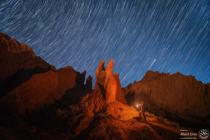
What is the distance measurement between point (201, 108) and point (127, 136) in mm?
42260

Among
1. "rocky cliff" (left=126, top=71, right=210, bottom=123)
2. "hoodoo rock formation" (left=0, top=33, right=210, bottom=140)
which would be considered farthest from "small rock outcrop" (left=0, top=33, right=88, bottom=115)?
"rocky cliff" (left=126, top=71, right=210, bottom=123)

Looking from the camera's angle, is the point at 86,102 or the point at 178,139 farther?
the point at 86,102

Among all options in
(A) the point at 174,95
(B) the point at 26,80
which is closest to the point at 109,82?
(B) the point at 26,80

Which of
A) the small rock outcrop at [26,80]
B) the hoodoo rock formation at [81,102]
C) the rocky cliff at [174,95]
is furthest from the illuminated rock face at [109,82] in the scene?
the rocky cliff at [174,95]

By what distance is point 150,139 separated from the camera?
29.5 meters

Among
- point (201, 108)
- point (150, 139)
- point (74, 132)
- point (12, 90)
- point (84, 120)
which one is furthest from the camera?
point (201, 108)

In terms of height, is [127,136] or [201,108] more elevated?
[201,108]

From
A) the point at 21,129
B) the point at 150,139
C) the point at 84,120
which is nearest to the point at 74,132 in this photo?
the point at 84,120

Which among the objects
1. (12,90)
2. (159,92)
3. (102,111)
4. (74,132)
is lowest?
(74,132)

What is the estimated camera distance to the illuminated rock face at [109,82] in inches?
1837

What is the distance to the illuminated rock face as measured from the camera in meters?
46.7

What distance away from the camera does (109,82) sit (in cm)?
4928

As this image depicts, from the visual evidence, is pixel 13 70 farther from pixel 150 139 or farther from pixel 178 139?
pixel 178 139

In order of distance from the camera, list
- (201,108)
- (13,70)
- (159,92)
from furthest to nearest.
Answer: (159,92) < (201,108) < (13,70)
